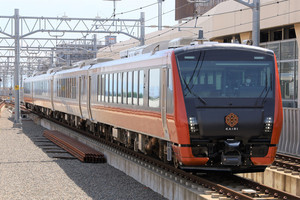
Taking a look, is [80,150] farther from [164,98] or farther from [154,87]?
[164,98]

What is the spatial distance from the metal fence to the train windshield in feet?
17.9

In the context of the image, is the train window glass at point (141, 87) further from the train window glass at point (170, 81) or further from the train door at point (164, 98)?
the train window glass at point (170, 81)

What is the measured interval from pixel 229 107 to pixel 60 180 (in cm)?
460

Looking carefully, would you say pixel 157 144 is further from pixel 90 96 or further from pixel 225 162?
pixel 90 96

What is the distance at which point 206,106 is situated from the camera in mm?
11312

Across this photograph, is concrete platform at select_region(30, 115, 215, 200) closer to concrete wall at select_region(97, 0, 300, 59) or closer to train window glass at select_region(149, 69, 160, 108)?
train window glass at select_region(149, 69, 160, 108)

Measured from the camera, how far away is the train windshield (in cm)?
1152

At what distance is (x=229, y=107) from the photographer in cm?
1137

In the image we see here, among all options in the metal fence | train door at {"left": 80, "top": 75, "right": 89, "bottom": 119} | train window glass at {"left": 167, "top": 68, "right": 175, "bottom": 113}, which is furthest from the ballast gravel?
the metal fence

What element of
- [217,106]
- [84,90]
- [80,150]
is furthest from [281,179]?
[84,90]

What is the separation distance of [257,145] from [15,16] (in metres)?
24.9

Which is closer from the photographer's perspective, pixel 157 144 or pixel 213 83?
pixel 213 83

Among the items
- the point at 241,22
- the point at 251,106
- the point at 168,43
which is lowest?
the point at 251,106

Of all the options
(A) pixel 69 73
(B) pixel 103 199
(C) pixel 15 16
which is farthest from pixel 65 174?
(C) pixel 15 16
